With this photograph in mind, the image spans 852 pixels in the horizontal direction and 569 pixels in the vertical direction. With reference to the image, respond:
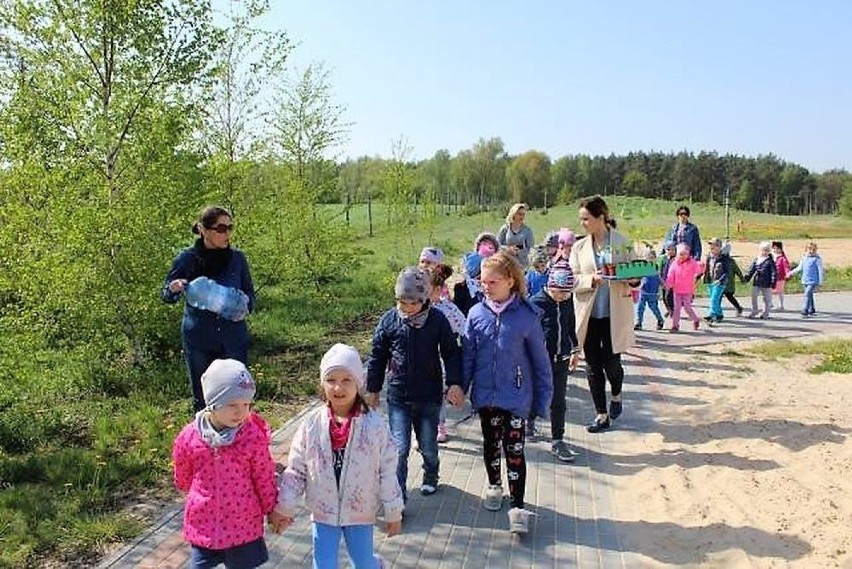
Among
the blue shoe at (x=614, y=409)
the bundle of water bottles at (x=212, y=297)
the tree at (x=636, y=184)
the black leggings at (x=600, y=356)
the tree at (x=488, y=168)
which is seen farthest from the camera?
the tree at (x=636, y=184)

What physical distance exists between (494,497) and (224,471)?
7.49 feet

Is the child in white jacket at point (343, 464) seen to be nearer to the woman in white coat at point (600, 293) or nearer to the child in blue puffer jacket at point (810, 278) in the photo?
the woman in white coat at point (600, 293)

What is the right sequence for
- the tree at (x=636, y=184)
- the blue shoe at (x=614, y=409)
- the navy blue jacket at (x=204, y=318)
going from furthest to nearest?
the tree at (x=636, y=184) → the blue shoe at (x=614, y=409) → the navy blue jacket at (x=204, y=318)

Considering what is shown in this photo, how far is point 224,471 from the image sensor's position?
123 inches

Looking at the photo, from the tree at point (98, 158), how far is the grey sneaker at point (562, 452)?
4.92 meters

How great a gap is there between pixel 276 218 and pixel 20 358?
21.3 ft

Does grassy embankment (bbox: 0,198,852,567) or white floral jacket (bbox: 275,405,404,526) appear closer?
white floral jacket (bbox: 275,405,404,526)

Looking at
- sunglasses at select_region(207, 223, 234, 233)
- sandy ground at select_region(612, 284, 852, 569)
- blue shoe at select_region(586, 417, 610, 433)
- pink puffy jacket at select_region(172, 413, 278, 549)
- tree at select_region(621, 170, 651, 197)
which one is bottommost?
sandy ground at select_region(612, 284, 852, 569)

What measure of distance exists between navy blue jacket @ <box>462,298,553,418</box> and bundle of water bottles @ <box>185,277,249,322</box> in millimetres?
1669

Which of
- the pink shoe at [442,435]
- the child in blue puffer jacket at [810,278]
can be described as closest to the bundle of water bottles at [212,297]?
the pink shoe at [442,435]

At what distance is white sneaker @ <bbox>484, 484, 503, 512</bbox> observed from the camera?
4905mm

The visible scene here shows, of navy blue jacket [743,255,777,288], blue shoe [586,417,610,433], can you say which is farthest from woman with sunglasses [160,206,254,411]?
navy blue jacket [743,255,777,288]

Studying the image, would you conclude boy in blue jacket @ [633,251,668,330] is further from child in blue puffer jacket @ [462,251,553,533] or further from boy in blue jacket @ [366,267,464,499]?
boy in blue jacket @ [366,267,464,499]

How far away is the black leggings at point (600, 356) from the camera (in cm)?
641
